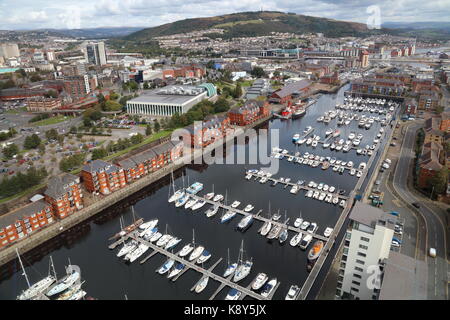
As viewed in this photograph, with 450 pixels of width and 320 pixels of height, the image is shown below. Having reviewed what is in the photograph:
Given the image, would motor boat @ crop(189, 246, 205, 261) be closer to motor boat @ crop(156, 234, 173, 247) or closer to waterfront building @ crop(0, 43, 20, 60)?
motor boat @ crop(156, 234, 173, 247)

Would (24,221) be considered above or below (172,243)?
above

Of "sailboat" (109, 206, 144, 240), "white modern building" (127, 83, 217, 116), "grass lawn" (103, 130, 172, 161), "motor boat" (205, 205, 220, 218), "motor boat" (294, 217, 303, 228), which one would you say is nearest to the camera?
"sailboat" (109, 206, 144, 240)

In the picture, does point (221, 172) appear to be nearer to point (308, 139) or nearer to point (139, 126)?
point (308, 139)

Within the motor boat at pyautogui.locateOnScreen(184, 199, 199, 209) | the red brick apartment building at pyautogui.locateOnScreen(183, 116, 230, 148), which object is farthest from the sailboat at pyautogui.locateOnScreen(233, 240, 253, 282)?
the red brick apartment building at pyautogui.locateOnScreen(183, 116, 230, 148)

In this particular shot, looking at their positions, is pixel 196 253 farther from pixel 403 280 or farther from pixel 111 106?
pixel 111 106

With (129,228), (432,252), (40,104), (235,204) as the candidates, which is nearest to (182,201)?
(235,204)

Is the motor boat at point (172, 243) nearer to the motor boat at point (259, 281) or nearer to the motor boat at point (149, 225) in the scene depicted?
the motor boat at point (149, 225)
